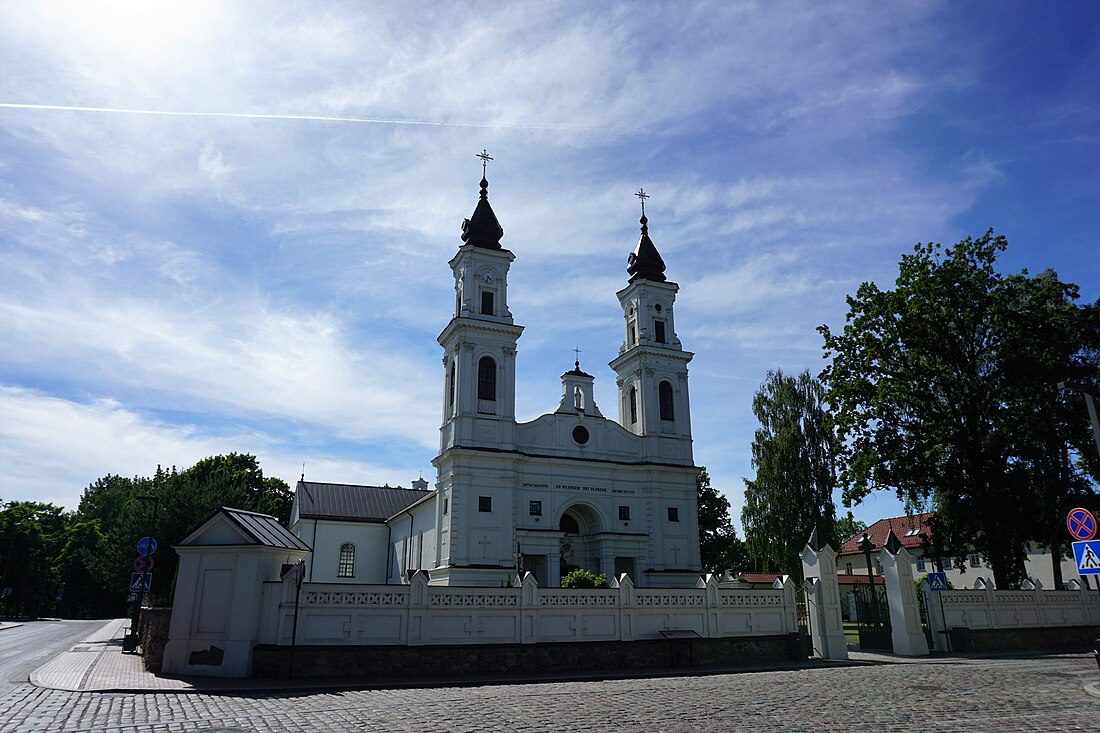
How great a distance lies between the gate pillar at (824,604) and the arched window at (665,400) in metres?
22.0

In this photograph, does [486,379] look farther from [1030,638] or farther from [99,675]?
[1030,638]

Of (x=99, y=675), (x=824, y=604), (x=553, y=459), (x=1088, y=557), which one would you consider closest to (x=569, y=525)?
(x=553, y=459)

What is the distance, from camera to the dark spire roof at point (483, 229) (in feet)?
143

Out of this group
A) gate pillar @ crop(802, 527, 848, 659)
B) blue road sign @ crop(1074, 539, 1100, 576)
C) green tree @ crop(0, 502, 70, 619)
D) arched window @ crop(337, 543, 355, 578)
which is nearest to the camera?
blue road sign @ crop(1074, 539, 1100, 576)

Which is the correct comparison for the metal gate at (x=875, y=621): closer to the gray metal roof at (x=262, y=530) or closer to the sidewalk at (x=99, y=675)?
the gray metal roof at (x=262, y=530)

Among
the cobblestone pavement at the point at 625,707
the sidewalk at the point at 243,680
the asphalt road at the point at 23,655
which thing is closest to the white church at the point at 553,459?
the asphalt road at the point at 23,655

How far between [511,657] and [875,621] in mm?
13266

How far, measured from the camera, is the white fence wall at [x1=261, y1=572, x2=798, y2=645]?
1667 centimetres

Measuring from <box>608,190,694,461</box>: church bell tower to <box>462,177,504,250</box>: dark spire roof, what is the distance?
30.9 ft

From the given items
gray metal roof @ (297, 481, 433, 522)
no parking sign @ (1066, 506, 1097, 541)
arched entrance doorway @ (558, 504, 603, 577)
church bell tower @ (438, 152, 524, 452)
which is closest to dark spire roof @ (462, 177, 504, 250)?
church bell tower @ (438, 152, 524, 452)

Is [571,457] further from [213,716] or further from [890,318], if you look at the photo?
[213,716]

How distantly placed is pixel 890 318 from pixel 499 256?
71.4 ft

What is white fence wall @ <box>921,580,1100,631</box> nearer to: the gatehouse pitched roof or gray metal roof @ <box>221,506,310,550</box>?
gray metal roof @ <box>221,506,310,550</box>

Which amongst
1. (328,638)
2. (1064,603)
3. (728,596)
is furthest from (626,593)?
(1064,603)
